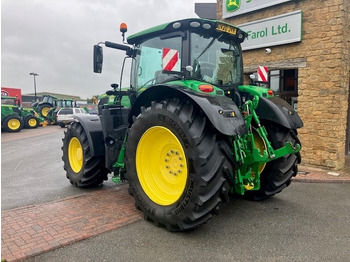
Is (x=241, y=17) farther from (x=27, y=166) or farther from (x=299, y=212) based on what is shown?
(x=27, y=166)

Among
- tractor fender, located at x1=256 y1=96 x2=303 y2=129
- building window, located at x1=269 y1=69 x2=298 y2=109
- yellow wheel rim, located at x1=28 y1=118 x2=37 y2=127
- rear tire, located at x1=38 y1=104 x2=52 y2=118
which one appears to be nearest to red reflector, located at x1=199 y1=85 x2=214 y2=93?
tractor fender, located at x1=256 y1=96 x2=303 y2=129

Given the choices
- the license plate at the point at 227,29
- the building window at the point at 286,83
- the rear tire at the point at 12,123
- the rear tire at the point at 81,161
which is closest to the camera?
the license plate at the point at 227,29

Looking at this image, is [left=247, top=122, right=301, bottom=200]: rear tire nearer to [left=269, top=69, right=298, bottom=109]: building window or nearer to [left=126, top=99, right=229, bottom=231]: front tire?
[left=126, top=99, right=229, bottom=231]: front tire

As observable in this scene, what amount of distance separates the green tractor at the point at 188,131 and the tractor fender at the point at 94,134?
0.7 inches

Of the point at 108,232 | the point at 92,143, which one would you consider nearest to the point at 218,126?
the point at 108,232

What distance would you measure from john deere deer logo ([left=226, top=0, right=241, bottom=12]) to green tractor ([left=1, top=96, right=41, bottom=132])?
16364 mm

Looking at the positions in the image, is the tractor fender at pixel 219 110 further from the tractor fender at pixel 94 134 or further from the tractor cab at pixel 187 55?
the tractor fender at pixel 94 134

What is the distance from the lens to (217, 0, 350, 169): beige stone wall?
6270 millimetres

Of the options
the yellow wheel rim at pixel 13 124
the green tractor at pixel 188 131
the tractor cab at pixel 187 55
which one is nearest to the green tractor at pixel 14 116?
the yellow wheel rim at pixel 13 124

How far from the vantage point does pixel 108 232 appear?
334 cm

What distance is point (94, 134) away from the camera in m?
4.83

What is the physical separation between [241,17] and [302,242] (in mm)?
6495

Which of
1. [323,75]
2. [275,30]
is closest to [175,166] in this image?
[323,75]

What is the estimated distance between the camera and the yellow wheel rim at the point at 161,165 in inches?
137
